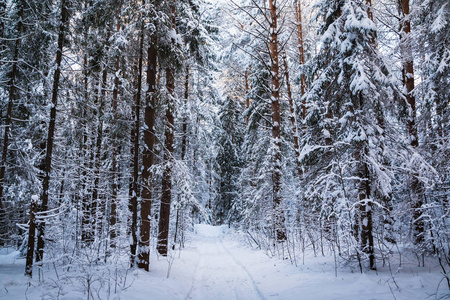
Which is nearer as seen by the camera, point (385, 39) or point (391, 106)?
point (391, 106)

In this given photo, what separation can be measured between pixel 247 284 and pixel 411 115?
24.9ft

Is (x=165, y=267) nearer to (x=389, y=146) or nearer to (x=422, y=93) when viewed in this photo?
(x=389, y=146)

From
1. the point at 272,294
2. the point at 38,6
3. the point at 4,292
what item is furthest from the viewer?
the point at 38,6

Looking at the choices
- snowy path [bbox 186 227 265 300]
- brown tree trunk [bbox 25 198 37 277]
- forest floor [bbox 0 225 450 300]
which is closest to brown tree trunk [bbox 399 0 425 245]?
forest floor [bbox 0 225 450 300]

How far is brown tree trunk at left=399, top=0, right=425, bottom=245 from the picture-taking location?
741 cm

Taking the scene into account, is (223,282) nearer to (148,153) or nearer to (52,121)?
(148,153)

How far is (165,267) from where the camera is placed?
8891 millimetres

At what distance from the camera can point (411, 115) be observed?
26.8ft

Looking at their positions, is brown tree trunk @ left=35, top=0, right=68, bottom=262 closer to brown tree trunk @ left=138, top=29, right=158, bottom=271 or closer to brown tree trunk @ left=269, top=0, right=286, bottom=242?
brown tree trunk @ left=138, top=29, right=158, bottom=271

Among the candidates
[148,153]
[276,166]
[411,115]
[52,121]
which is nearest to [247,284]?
[148,153]

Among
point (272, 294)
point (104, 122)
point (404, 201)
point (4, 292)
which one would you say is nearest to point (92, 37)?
point (104, 122)

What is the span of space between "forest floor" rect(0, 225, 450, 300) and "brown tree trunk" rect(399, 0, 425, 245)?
1395 mm

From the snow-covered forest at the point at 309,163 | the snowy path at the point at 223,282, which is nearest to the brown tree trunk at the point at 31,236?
the snow-covered forest at the point at 309,163

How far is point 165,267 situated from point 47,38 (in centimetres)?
927
